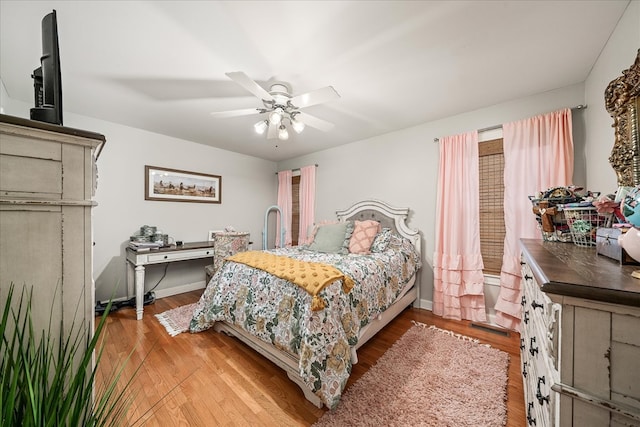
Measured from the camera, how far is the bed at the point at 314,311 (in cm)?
147

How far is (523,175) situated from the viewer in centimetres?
231

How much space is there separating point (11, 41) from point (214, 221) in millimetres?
2738

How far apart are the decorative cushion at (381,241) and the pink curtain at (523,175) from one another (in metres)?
1.17

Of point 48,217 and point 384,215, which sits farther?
point 384,215

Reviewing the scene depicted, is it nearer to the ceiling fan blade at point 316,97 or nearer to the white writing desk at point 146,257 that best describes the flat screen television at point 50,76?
the ceiling fan blade at point 316,97

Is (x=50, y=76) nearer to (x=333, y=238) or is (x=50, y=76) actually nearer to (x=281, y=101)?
(x=281, y=101)

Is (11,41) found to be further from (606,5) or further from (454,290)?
(454,290)

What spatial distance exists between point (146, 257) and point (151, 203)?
0.96 meters

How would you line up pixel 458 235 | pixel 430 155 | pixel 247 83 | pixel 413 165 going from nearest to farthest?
pixel 247 83 < pixel 458 235 < pixel 430 155 < pixel 413 165

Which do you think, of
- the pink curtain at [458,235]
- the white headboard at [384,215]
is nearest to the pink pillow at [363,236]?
the white headboard at [384,215]

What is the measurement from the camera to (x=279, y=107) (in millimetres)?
2119

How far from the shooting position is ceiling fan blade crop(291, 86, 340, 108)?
68.2 inches

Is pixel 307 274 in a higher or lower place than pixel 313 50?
lower

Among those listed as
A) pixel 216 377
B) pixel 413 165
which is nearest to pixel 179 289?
pixel 216 377
